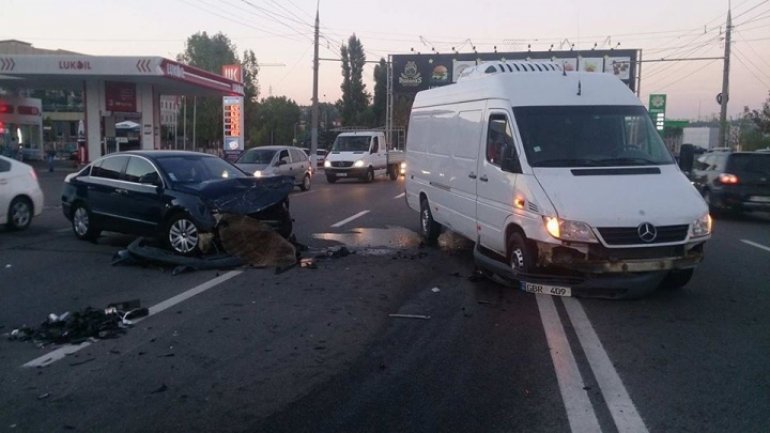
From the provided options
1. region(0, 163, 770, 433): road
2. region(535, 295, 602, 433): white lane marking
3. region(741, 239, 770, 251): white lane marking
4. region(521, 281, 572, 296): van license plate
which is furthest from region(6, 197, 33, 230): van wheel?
region(741, 239, 770, 251): white lane marking

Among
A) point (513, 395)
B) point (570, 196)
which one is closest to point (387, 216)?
point (570, 196)

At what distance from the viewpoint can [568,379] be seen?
5.50 metres

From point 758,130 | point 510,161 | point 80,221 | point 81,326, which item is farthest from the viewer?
point 758,130

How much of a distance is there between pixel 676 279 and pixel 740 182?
32.8 feet

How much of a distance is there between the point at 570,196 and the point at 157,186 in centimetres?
655

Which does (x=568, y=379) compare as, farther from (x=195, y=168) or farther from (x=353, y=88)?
(x=353, y=88)

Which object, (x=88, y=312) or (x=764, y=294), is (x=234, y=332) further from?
(x=764, y=294)

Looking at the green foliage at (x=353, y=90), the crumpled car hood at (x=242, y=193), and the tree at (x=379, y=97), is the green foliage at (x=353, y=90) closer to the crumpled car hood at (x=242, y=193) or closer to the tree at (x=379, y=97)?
the tree at (x=379, y=97)

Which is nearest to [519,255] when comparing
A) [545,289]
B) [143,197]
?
[545,289]

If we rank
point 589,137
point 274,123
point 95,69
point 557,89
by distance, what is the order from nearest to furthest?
1. point 589,137
2. point 557,89
3. point 95,69
4. point 274,123

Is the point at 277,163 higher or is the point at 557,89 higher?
the point at 557,89

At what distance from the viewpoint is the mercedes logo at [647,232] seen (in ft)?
24.5

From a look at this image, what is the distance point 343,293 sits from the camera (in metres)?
8.55

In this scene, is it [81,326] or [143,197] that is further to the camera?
[143,197]
